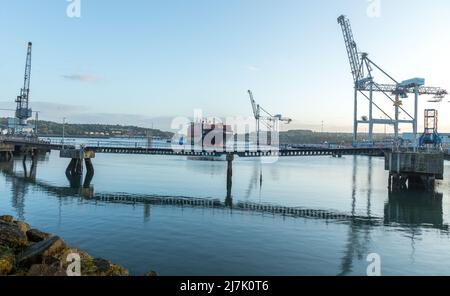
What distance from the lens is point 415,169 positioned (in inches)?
2149

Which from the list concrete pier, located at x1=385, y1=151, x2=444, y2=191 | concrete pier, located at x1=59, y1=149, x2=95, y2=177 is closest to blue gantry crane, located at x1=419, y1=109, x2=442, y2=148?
concrete pier, located at x1=385, y1=151, x2=444, y2=191

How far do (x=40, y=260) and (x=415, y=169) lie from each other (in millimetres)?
53252

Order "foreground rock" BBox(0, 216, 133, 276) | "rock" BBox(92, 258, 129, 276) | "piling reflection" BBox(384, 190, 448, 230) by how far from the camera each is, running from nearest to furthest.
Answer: "foreground rock" BBox(0, 216, 133, 276) → "rock" BBox(92, 258, 129, 276) → "piling reflection" BBox(384, 190, 448, 230)

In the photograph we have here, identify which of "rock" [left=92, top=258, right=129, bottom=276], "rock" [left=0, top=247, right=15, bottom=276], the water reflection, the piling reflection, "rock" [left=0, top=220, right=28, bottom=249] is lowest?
the water reflection

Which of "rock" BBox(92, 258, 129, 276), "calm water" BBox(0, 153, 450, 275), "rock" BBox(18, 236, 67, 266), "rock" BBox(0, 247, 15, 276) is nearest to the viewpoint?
"rock" BBox(0, 247, 15, 276)

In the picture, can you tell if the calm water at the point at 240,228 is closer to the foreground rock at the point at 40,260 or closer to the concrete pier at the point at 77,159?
the foreground rock at the point at 40,260

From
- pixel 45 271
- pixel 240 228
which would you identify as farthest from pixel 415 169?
pixel 45 271

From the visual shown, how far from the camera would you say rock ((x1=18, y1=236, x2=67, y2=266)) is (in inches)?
557

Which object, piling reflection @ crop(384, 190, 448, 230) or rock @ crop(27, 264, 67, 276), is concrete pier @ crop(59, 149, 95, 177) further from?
rock @ crop(27, 264, 67, 276)

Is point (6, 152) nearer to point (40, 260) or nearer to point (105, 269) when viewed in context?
point (40, 260)

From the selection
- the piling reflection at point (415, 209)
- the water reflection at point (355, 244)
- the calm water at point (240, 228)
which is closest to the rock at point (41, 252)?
the calm water at point (240, 228)

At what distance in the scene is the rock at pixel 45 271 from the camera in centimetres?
1245
